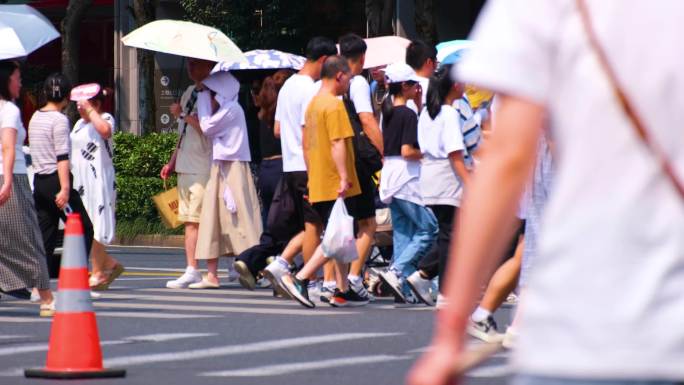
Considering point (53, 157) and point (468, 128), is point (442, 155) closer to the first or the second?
point (468, 128)

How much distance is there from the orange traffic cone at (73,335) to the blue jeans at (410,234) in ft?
15.2

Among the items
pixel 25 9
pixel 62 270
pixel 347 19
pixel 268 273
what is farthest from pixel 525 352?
pixel 347 19

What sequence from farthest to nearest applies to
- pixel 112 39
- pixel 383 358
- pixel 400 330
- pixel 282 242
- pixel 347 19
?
pixel 112 39
pixel 347 19
pixel 282 242
pixel 400 330
pixel 383 358

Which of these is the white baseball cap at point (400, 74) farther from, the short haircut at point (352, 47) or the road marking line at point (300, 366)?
the road marking line at point (300, 366)

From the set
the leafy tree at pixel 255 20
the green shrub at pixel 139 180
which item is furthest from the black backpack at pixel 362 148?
the leafy tree at pixel 255 20

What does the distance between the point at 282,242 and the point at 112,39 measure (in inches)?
980

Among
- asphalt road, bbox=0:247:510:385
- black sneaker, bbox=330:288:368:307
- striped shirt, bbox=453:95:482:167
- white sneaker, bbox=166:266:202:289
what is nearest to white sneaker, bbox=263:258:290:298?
asphalt road, bbox=0:247:510:385

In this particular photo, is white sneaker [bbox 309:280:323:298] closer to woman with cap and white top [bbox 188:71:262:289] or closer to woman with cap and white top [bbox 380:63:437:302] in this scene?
woman with cap and white top [bbox 380:63:437:302]

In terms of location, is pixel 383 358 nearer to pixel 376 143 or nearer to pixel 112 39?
pixel 376 143

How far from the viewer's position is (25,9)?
21125mm

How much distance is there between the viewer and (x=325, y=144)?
39.2 ft

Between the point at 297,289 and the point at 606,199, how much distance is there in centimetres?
952

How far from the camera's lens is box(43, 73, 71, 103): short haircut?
1254 centimetres

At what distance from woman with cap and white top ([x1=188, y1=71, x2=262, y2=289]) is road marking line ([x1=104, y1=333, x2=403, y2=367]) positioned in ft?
12.3
